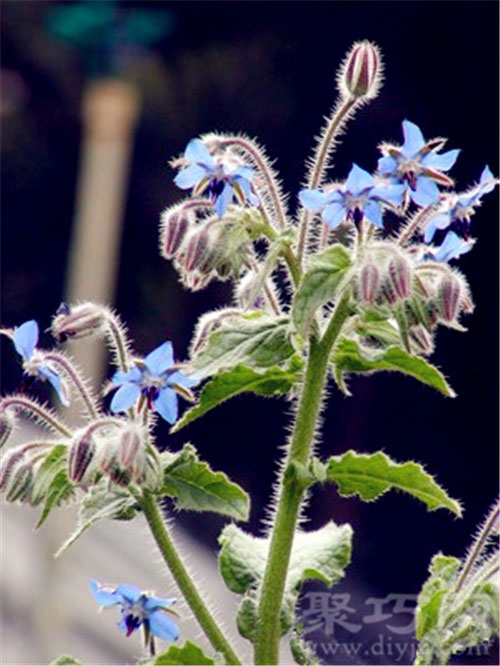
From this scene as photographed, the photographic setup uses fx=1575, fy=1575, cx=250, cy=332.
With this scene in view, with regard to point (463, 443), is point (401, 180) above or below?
below

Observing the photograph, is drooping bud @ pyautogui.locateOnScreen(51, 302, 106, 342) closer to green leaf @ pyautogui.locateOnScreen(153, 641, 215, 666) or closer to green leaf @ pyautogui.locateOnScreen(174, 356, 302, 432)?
green leaf @ pyautogui.locateOnScreen(174, 356, 302, 432)

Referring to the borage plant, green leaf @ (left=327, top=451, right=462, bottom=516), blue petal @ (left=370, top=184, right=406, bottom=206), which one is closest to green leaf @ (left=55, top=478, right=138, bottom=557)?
the borage plant

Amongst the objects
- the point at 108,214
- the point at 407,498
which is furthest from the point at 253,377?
the point at 108,214

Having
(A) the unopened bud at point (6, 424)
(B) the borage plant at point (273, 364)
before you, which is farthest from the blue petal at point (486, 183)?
(A) the unopened bud at point (6, 424)

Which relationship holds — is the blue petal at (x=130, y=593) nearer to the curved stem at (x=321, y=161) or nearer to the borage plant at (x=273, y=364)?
the borage plant at (x=273, y=364)

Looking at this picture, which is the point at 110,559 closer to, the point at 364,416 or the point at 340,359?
the point at 364,416

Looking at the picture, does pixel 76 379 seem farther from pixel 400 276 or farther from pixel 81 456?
pixel 400 276

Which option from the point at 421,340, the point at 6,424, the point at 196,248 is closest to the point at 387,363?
the point at 421,340
